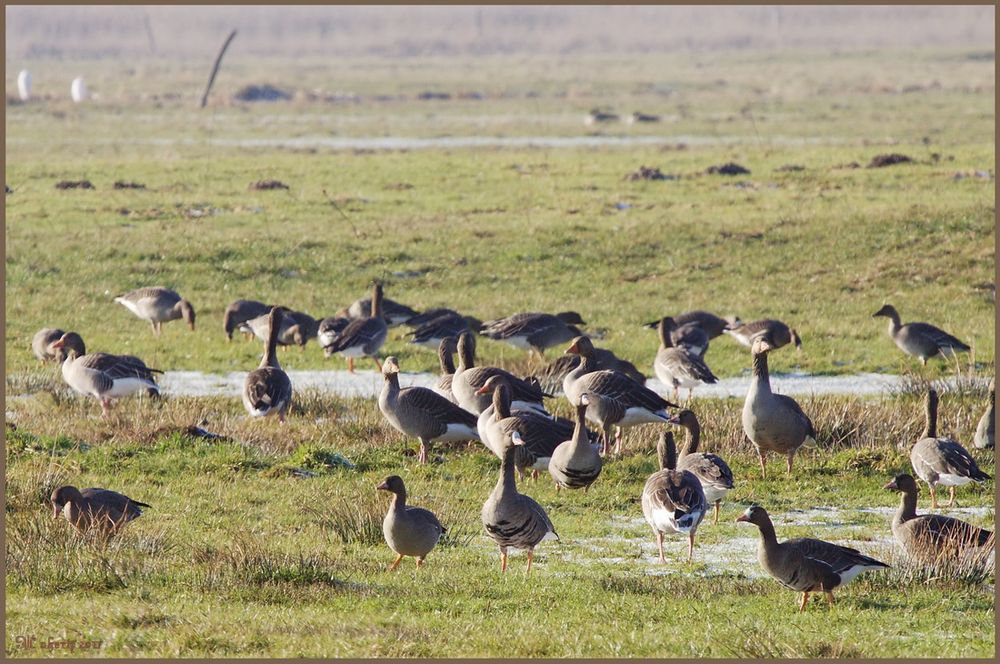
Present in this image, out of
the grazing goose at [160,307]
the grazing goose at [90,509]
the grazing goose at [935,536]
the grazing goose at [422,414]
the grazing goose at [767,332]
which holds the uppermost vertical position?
the grazing goose at [160,307]

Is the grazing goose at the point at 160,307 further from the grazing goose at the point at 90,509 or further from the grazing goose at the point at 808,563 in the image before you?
the grazing goose at the point at 808,563

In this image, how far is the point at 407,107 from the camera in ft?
274

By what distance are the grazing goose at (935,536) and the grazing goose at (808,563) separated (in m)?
0.80

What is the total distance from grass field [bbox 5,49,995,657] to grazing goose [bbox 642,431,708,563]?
1.23 ft

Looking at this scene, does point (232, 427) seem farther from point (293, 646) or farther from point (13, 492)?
point (293, 646)

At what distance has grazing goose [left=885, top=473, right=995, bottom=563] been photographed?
1103 centimetres

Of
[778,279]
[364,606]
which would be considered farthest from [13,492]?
[778,279]

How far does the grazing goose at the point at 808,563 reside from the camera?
10211 mm

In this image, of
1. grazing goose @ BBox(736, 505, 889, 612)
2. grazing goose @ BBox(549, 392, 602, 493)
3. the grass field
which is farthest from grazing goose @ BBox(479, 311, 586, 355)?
grazing goose @ BBox(736, 505, 889, 612)

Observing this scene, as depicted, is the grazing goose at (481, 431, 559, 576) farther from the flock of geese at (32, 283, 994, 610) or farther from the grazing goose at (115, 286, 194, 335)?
the grazing goose at (115, 286, 194, 335)

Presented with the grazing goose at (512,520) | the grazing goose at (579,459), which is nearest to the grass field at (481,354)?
the grazing goose at (512,520)

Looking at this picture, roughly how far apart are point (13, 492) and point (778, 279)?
18496 mm

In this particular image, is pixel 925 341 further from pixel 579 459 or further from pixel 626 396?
pixel 579 459

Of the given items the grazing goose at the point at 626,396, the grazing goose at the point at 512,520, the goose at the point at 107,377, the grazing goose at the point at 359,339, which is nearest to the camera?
the grazing goose at the point at 512,520
